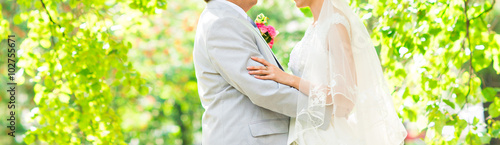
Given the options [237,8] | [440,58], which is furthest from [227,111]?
[440,58]

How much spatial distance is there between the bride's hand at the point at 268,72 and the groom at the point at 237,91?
2 cm

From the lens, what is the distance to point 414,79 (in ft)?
11.3

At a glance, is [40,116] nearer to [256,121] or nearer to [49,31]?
[49,31]

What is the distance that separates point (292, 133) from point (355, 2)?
2027 millimetres

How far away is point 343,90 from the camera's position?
6.61ft

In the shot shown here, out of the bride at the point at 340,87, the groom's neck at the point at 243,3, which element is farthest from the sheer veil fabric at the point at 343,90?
the groom's neck at the point at 243,3

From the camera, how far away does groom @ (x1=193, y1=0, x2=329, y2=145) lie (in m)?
1.94

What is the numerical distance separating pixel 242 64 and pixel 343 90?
424mm

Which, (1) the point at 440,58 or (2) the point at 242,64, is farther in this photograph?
(1) the point at 440,58

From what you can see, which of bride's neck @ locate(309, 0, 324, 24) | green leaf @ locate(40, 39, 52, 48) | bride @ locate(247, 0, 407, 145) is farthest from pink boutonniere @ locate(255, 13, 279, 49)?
green leaf @ locate(40, 39, 52, 48)

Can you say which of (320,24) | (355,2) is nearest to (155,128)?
(355,2)

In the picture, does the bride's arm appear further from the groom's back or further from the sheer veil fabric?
the groom's back

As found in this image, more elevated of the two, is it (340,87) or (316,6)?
(316,6)

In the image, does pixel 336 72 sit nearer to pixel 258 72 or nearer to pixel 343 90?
pixel 343 90
